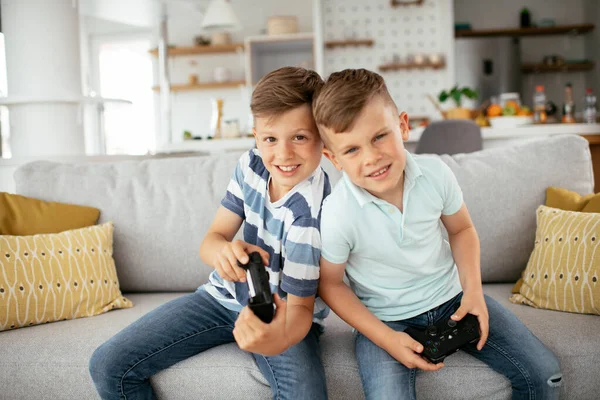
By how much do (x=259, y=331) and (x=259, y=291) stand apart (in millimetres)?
87

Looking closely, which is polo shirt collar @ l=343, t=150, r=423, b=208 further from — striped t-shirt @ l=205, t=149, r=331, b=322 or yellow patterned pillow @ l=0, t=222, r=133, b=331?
yellow patterned pillow @ l=0, t=222, r=133, b=331

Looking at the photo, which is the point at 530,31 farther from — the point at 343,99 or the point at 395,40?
the point at 343,99

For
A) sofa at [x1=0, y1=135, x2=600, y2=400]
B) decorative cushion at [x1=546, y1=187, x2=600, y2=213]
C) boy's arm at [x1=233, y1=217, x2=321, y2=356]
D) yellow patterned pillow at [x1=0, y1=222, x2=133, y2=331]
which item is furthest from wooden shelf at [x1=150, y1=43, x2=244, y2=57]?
boy's arm at [x1=233, y1=217, x2=321, y2=356]

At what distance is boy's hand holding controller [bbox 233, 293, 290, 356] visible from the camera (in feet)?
3.22

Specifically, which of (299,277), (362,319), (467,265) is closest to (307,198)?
(299,277)

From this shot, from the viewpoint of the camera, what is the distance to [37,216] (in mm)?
1764

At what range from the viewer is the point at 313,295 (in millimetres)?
1197

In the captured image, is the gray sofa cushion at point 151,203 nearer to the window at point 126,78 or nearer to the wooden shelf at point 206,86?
the wooden shelf at point 206,86

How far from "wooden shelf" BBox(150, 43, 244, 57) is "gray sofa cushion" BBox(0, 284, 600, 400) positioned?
6.41 meters

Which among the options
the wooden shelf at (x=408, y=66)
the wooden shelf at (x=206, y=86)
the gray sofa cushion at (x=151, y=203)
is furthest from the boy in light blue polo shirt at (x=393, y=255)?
the wooden shelf at (x=206, y=86)

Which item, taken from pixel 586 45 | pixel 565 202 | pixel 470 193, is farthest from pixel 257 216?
pixel 586 45

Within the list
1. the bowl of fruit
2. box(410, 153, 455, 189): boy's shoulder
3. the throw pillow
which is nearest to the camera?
box(410, 153, 455, 189): boy's shoulder

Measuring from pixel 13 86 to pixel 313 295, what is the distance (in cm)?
306

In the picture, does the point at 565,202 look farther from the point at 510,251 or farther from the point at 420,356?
the point at 420,356
